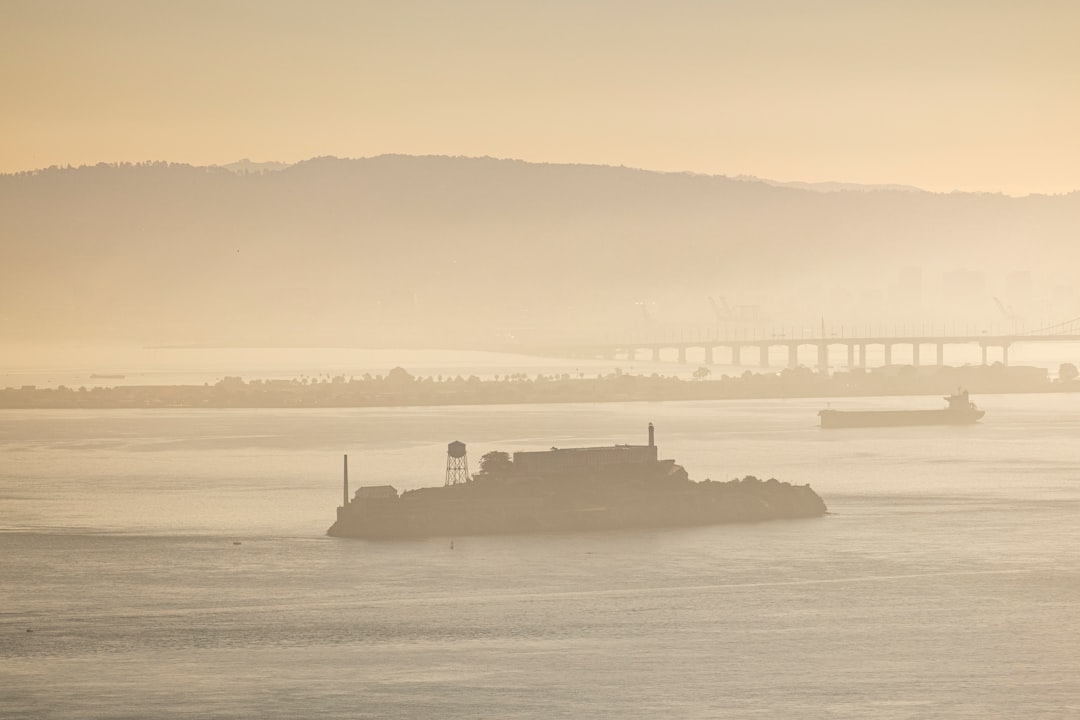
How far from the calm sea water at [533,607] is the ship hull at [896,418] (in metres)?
35.1

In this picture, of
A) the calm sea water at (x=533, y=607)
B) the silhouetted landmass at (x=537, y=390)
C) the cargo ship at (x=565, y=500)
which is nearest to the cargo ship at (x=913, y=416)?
the silhouetted landmass at (x=537, y=390)

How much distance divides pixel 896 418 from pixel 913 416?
166cm

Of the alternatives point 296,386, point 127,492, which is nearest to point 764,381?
point 296,386

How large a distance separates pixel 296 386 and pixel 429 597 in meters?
115

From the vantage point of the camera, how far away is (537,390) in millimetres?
149500

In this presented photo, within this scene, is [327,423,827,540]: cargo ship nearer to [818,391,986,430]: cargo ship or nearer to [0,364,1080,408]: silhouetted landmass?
[818,391,986,430]: cargo ship

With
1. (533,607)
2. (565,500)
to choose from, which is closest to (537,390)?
(565,500)

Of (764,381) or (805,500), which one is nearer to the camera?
(805,500)

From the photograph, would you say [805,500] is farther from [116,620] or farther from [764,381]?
[764,381]

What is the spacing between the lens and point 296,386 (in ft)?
513

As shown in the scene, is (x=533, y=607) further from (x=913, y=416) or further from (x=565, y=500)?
(x=913, y=416)

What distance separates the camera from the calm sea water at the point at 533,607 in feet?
109

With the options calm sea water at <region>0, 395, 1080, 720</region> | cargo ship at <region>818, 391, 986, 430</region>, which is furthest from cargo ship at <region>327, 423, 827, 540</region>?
cargo ship at <region>818, 391, 986, 430</region>

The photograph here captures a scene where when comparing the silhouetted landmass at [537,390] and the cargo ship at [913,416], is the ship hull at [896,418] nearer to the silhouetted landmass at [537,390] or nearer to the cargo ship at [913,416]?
the cargo ship at [913,416]
